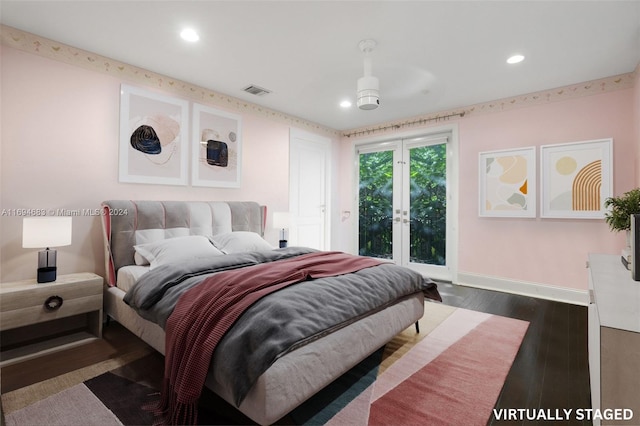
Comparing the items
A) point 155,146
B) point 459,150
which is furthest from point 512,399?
point 155,146

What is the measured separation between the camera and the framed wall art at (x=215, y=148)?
11.9 ft

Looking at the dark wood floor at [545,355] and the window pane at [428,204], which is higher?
the window pane at [428,204]

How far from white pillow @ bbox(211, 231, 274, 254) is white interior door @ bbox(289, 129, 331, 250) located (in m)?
1.38

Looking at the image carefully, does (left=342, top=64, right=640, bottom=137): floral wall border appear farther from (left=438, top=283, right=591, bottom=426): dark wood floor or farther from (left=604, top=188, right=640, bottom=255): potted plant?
(left=438, top=283, right=591, bottom=426): dark wood floor

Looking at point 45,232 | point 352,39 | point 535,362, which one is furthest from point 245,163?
point 535,362

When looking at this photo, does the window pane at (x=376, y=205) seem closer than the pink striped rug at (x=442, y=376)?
No

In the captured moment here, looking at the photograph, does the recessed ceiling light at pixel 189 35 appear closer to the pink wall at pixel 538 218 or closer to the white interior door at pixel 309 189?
the white interior door at pixel 309 189

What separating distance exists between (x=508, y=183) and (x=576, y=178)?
683mm

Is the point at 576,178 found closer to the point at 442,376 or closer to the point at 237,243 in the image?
the point at 442,376

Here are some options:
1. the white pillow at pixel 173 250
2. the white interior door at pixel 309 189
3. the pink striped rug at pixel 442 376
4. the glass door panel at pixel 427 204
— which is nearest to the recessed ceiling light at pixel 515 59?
the glass door panel at pixel 427 204

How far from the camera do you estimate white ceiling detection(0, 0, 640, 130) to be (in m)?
2.22

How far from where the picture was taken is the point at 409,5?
218 centimetres

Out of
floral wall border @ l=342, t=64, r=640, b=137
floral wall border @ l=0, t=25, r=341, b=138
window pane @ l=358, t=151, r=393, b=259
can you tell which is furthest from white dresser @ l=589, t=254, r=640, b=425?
window pane @ l=358, t=151, r=393, b=259

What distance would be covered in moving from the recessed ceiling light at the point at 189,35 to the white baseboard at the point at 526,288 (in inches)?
169
